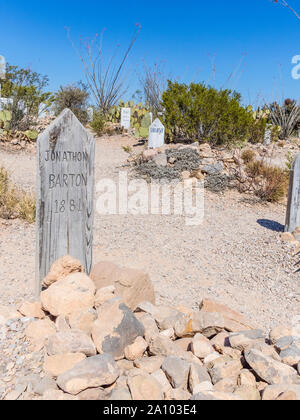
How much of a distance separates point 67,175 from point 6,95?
33.7ft

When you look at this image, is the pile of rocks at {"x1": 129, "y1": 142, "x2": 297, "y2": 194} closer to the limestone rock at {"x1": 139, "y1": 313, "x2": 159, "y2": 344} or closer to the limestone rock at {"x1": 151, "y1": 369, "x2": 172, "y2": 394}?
the limestone rock at {"x1": 139, "y1": 313, "x2": 159, "y2": 344}

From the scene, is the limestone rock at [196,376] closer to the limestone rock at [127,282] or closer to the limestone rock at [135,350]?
the limestone rock at [135,350]

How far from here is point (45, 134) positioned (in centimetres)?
265

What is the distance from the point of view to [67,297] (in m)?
2.45

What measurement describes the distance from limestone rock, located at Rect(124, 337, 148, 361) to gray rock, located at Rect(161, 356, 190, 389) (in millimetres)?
191

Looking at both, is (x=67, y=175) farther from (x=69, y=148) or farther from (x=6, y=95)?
(x=6, y=95)

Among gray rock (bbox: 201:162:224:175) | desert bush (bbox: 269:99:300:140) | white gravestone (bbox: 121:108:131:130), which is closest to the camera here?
gray rock (bbox: 201:162:224:175)

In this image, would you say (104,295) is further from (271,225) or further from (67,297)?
(271,225)

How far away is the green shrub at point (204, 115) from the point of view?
966 centimetres

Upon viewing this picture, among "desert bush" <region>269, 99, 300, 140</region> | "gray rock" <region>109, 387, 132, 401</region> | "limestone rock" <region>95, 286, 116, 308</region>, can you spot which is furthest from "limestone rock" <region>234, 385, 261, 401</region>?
"desert bush" <region>269, 99, 300, 140</region>

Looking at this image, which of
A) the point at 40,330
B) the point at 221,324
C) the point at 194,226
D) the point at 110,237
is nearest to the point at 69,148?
the point at 40,330

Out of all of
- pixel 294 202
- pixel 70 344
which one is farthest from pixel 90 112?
pixel 70 344

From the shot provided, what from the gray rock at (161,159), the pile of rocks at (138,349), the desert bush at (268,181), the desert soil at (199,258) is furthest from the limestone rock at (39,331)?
the gray rock at (161,159)

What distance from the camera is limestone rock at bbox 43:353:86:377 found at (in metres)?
1.93
